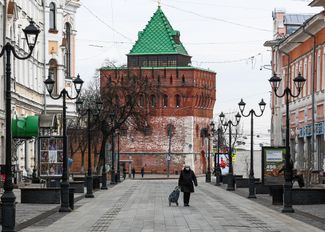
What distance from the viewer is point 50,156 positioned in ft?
141

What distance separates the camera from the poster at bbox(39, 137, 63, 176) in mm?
42938

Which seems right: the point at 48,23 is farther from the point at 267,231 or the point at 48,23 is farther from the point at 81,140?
the point at 267,231

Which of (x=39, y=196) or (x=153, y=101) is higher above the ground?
(x=153, y=101)

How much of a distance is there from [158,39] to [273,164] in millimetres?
90089

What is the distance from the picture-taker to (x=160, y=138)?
128m

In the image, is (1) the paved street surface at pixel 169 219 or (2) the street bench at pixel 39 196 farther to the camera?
(2) the street bench at pixel 39 196

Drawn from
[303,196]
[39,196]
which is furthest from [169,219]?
[39,196]

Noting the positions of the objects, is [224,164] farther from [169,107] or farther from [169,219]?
[169,219]

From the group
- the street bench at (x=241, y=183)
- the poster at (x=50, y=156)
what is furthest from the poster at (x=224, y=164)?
the poster at (x=50, y=156)

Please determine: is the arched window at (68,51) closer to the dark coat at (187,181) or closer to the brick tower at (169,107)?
the dark coat at (187,181)

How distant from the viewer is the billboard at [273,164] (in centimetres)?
4259

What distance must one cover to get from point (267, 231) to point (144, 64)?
350ft

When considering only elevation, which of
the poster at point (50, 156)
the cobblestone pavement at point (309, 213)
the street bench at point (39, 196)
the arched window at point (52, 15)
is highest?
the arched window at point (52, 15)

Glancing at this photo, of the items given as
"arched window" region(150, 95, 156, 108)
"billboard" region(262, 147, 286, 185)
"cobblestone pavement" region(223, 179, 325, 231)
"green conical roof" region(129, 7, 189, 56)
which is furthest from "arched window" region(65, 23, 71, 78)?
"green conical roof" region(129, 7, 189, 56)
